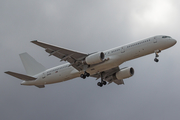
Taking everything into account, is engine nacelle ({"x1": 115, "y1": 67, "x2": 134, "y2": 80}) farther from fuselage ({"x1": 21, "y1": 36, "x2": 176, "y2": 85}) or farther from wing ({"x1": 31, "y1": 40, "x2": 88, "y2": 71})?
wing ({"x1": 31, "y1": 40, "x2": 88, "y2": 71})

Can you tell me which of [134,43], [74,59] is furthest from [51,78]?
[134,43]

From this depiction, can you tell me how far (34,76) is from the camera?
5288cm

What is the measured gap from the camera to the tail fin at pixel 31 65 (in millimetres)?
54037

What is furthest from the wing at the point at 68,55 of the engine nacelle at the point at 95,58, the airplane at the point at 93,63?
the engine nacelle at the point at 95,58

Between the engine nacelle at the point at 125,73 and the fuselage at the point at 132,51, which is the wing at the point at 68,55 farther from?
the engine nacelle at the point at 125,73

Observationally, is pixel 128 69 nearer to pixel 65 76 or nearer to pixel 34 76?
pixel 65 76

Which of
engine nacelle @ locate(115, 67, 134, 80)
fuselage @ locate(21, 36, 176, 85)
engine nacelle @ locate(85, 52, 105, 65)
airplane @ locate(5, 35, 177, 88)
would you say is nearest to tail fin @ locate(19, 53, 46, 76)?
airplane @ locate(5, 35, 177, 88)

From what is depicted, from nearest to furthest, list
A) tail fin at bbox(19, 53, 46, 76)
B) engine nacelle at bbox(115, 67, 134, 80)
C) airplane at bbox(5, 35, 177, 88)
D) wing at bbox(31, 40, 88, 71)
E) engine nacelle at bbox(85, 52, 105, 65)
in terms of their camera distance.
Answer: wing at bbox(31, 40, 88, 71), airplane at bbox(5, 35, 177, 88), engine nacelle at bbox(85, 52, 105, 65), engine nacelle at bbox(115, 67, 134, 80), tail fin at bbox(19, 53, 46, 76)

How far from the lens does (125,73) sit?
52.7 meters

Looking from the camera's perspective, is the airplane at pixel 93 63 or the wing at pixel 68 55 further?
the airplane at pixel 93 63

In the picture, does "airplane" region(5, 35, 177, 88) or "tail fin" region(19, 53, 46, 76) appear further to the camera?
"tail fin" region(19, 53, 46, 76)

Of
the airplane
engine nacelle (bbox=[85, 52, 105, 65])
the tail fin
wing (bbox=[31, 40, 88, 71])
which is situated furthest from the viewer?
the tail fin

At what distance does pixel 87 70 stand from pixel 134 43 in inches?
335

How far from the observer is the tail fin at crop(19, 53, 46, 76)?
54.0 meters
